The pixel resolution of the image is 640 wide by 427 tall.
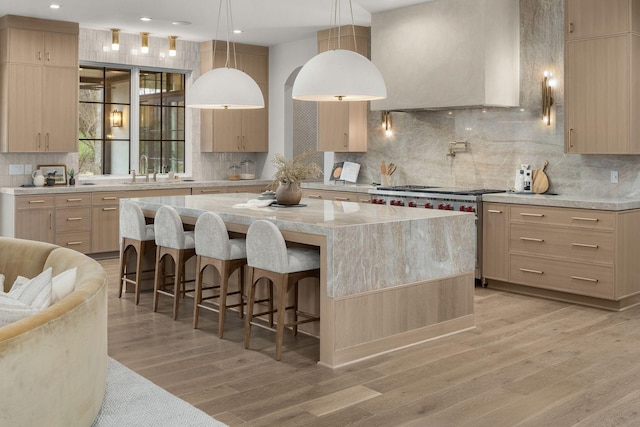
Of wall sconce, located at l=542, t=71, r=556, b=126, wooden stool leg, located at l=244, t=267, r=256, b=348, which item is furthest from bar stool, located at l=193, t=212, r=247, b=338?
wall sconce, located at l=542, t=71, r=556, b=126

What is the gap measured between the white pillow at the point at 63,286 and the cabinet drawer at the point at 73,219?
16.9 ft

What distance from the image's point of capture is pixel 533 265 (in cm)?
629

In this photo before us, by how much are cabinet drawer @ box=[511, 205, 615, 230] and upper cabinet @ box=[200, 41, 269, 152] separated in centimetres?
459

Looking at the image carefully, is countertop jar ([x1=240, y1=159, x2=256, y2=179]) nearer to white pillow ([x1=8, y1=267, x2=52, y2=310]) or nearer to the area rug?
the area rug

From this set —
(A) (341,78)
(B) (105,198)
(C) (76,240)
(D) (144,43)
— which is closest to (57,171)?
(B) (105,198)

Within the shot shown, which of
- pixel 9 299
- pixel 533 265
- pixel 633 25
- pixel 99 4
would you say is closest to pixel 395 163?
pixel 533 265

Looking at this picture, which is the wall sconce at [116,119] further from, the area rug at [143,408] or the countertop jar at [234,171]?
the area rug at [143,408]

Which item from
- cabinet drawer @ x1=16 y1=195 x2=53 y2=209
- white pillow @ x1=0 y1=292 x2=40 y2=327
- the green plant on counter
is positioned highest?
the green plant on counter

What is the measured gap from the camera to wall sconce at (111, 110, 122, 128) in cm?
901

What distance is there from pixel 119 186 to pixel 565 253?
5142 millimetres

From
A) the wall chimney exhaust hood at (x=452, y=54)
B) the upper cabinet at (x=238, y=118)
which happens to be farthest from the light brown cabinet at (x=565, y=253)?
the upper cabinet at (x=238, y=118)

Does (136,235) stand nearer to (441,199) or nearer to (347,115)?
(441,199)

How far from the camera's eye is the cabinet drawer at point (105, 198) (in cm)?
816

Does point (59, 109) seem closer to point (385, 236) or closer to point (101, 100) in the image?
point (101, 100)
